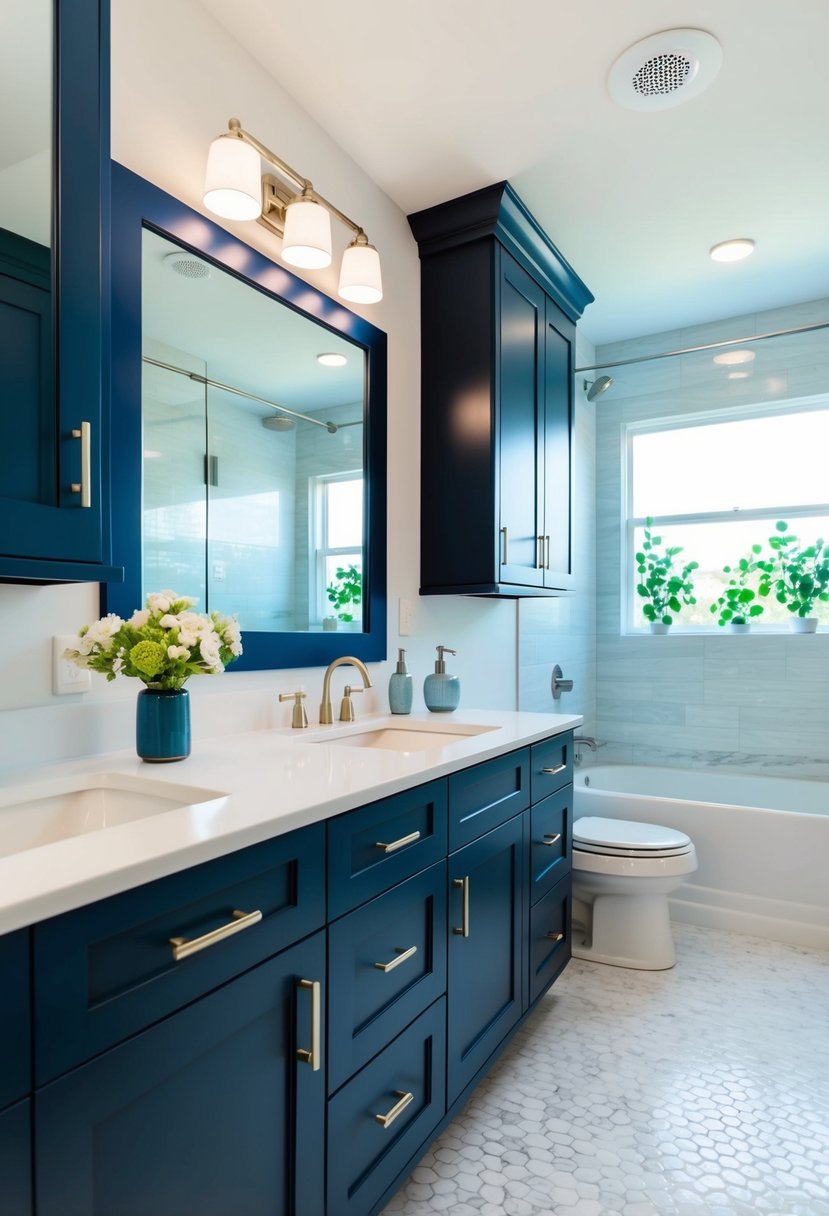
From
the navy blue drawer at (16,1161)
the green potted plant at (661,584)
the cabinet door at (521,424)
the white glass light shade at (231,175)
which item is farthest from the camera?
the green potted plant at (661,584)

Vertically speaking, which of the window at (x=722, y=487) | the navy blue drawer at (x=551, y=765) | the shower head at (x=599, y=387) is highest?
the shower head at (x=599, y=387)

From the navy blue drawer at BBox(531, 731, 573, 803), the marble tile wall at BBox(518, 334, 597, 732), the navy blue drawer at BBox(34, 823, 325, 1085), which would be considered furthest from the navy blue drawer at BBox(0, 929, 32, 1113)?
the marble tile wall at BBox(518, 334, 597, 732)

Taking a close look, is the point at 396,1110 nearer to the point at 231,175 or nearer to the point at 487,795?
the point at 487,795

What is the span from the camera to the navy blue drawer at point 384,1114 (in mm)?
1160

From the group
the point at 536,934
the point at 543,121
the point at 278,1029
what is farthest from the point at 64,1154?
the point at 543,121

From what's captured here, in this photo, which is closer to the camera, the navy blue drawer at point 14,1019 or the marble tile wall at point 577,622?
the navy blue drawer at point 14,1019

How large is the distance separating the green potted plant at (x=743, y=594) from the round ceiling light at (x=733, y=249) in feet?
4.45

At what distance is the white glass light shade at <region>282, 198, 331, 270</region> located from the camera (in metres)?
1.82

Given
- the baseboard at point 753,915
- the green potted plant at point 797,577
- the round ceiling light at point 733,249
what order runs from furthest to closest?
the green potted plant at point 797,577, the round ceiling light at point 733,249, the baseboard at point 753,915

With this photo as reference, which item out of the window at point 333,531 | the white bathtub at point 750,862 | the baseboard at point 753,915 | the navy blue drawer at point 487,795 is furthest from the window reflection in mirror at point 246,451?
the baseboard at point 753,915

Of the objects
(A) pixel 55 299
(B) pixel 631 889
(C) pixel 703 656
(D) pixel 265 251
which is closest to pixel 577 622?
(C) pixel 703 656

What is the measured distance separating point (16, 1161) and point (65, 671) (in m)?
0.83

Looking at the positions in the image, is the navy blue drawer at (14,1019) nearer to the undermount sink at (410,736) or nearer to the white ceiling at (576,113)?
the undermount sink at (410,736)

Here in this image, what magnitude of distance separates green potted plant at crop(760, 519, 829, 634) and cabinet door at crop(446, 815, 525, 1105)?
2.19 meters
